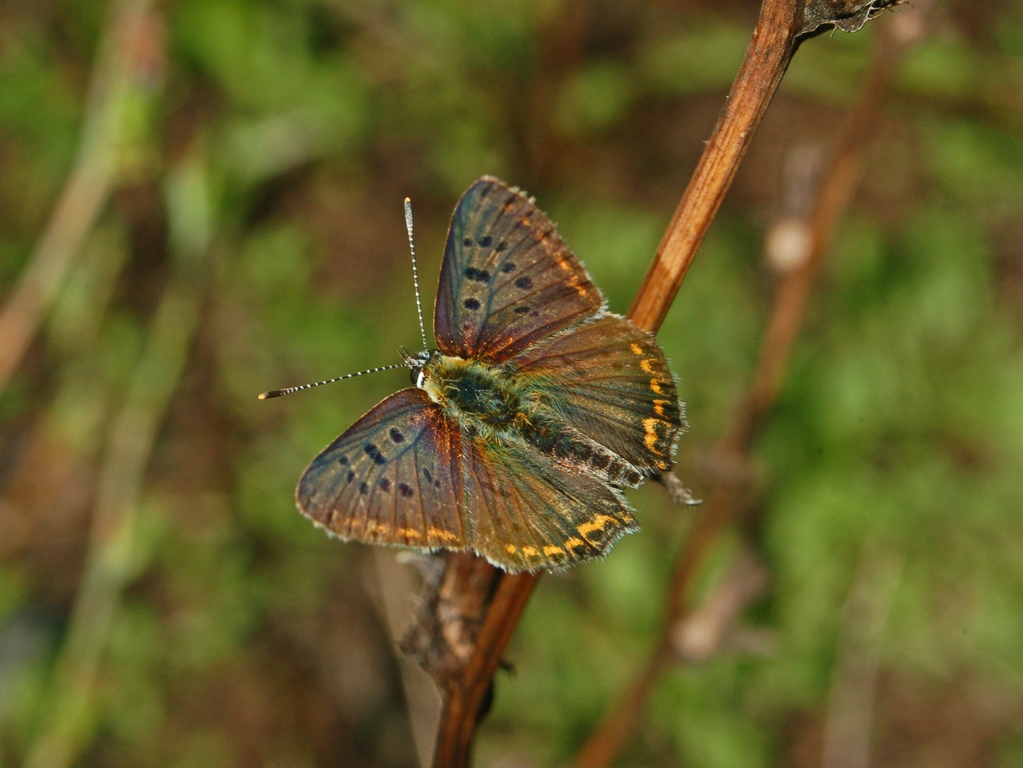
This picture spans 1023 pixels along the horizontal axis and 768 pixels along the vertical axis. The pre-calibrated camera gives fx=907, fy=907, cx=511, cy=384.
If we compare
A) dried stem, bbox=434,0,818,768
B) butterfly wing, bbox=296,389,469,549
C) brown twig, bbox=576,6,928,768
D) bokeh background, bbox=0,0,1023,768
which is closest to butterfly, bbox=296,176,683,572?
butterfly wing, bbox=296,389,469,549

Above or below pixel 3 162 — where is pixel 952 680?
below

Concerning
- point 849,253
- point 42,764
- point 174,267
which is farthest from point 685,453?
point 42,764

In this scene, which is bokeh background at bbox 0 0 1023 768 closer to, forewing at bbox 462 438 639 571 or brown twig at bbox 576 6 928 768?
brown twig at bbox 576 6 928 768

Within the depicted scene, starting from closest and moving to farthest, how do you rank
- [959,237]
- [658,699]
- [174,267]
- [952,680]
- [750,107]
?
1. [750,107]
2. [658,699]
3. [952,680]
4. [959,237]
5. [174,267]

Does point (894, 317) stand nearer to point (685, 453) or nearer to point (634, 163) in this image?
point (685, 453)

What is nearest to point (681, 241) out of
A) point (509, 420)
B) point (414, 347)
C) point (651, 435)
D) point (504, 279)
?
point (651, 435)

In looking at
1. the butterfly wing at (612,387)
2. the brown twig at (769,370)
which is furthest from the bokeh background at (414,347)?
the butterfly wing at (612,387)

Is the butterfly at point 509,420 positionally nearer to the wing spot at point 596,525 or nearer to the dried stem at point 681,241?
the wing spot at point 596,525
